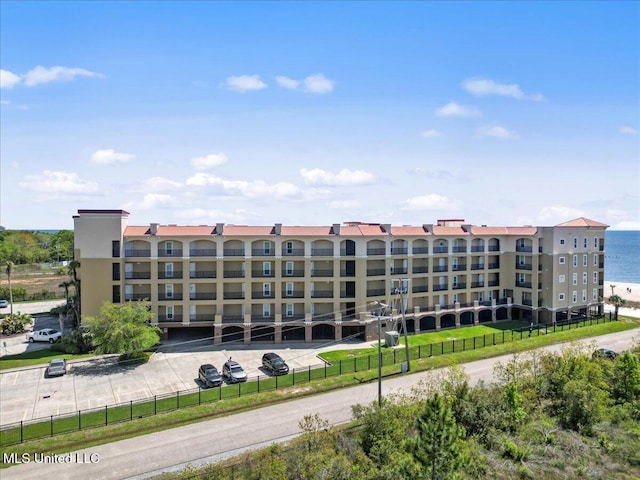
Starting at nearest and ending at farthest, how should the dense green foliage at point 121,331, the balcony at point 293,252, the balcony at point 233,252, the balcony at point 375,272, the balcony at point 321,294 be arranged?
the dense green foliage at point 121,331 < the balcony at point 233,252 < the balcony at point 293,252 < the balcony at point 321,294 < the balcony at point 375,272

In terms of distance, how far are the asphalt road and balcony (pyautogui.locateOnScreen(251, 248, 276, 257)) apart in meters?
20.6

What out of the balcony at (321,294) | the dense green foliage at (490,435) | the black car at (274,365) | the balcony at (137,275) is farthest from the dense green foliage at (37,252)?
the dense green foliage at (490,435)

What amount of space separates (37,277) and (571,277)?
4231 inches

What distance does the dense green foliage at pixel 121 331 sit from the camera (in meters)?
42.1

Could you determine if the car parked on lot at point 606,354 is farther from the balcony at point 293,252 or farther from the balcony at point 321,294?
the balcony at point 293,252

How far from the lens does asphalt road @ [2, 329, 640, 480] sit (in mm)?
25391

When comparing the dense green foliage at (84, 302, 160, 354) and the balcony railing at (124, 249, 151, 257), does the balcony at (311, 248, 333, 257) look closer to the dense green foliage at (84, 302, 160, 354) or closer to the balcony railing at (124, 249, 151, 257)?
the balcony railing at (124, 249, 151, 257)

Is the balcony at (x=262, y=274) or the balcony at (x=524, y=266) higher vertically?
the balcony at (x=524, y=266)

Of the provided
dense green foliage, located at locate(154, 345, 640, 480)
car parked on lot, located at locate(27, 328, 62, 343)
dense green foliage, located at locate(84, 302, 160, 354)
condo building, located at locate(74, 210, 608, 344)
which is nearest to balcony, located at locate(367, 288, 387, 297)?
condo building, located at locate(74, 210, 608, 344)

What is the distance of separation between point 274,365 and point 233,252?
1611cm

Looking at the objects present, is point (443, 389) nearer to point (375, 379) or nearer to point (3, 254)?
point (375, 379)

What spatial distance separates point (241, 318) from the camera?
52344mm

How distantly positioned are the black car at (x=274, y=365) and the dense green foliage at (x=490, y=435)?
10.7 m

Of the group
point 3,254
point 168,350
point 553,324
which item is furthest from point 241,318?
point 3,254
